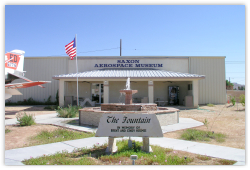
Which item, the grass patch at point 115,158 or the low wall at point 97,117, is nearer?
the grass patch at point 115,158

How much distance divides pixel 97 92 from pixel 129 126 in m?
18.2

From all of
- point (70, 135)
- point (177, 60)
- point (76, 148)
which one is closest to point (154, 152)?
point (76, 148)

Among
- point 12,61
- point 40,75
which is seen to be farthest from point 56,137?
point 40,75

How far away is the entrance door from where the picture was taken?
22938mm

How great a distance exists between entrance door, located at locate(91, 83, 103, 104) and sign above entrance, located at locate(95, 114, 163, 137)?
17799mm

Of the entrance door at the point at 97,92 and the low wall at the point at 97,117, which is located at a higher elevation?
the entrance door at the point at 97,92

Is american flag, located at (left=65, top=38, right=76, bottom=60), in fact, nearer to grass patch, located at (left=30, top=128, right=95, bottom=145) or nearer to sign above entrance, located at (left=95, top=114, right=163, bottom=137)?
grass patch, located at (left=30, top=128, right=95, bottom=145)

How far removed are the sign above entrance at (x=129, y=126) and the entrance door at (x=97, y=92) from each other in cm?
1780

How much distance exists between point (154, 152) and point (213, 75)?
21297 mm

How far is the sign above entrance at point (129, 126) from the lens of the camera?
5.14 metres

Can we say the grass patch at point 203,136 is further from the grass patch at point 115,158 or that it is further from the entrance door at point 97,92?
the entrance door at point 97,92

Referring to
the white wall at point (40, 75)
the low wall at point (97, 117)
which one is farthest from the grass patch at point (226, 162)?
the white wall at point (40, 75)

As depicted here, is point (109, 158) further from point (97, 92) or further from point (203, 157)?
point (97, 92)

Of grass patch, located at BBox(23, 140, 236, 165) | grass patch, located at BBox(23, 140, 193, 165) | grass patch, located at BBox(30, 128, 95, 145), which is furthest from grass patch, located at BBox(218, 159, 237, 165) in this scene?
grass patch, located at BBox(30, 128, 95, 145)
